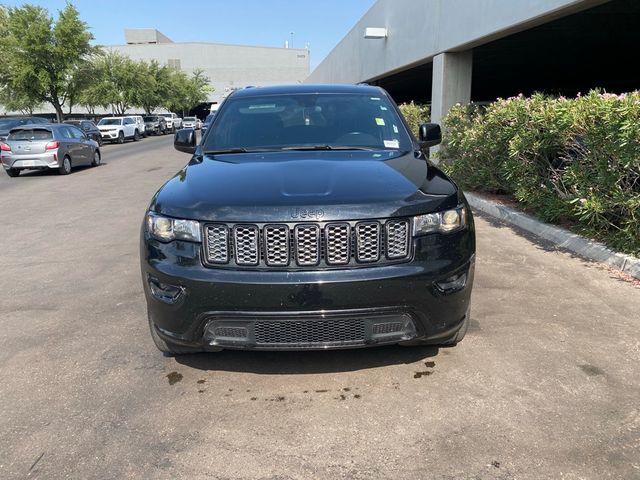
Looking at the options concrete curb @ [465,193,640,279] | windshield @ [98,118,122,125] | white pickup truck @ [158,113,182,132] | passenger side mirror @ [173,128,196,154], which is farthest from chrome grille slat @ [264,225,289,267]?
white pickup truck @ [158,113,182,132]

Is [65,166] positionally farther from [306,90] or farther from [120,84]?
[120,84]

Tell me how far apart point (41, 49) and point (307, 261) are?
32773 mm

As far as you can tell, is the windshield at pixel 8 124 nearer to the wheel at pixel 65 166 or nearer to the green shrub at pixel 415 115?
the wheel at pixel 65 166

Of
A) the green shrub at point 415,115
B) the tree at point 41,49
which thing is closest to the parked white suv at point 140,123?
the tree at point 41,49

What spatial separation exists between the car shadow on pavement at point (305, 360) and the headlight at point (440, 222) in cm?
100

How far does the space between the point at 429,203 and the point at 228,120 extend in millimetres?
2229

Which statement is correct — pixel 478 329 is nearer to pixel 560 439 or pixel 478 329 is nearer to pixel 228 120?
pixel 560 439

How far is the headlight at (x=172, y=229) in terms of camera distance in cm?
285

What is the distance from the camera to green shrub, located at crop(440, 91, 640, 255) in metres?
5.27

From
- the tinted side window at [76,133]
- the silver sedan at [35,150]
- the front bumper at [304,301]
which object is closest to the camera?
the front bumper at [304,301]

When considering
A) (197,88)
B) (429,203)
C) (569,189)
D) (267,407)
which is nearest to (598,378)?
(429,203)

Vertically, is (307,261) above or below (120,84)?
below

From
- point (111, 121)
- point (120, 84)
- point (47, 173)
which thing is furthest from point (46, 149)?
point (120, 84)

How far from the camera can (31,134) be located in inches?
628
